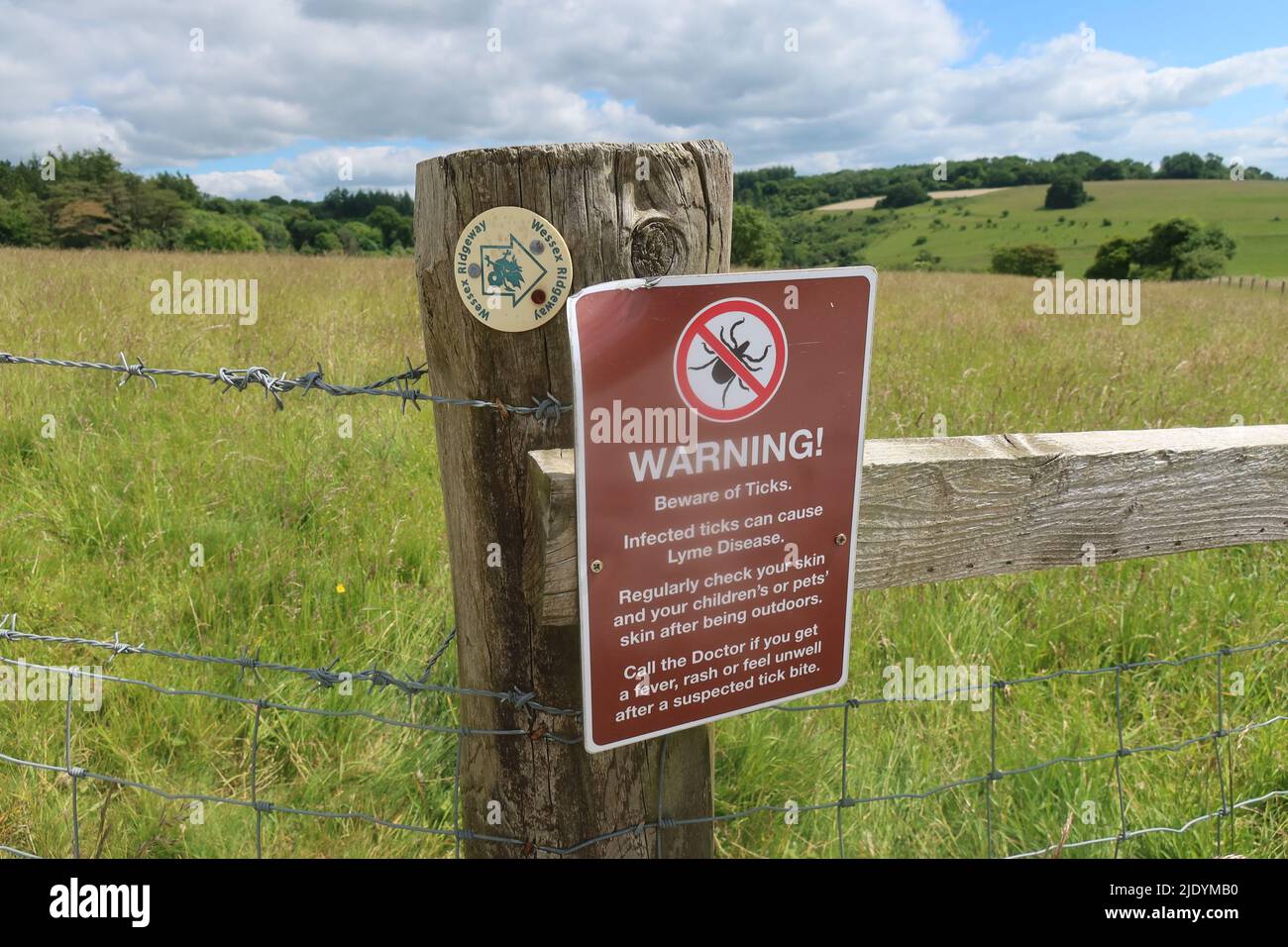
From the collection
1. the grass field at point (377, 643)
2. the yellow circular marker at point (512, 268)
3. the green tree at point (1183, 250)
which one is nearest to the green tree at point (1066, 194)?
the green tree at point (1183, 250)

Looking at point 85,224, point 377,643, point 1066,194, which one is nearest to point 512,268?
point 377,643

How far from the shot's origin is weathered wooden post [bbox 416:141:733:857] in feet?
4.08

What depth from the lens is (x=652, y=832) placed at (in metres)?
1.51

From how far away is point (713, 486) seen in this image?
→ 134 cm

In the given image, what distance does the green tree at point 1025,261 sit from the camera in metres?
53.8

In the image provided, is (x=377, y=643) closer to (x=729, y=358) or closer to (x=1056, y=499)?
(x=729, y=358)

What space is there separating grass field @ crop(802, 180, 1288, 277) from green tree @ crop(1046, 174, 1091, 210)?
103cm

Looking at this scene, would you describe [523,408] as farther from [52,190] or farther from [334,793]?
[52,190]

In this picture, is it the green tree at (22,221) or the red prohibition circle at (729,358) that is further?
the green tree at (22,221)

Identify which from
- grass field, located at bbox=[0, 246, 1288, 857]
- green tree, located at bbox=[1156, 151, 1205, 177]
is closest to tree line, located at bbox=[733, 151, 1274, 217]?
green tree, located at bbox=[1156, 151, 1205, 177]

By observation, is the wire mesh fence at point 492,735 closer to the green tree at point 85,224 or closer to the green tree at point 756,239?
the green tree at point 756,239

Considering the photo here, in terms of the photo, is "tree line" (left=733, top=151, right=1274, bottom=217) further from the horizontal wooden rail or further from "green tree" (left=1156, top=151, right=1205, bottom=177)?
the horizontal wooden rail

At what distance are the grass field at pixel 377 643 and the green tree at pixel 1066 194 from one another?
82453 millimetres
